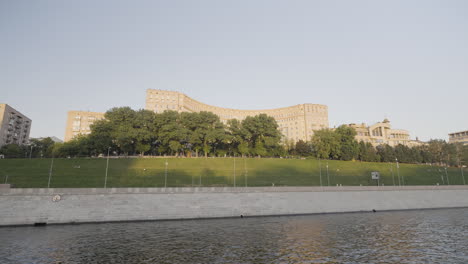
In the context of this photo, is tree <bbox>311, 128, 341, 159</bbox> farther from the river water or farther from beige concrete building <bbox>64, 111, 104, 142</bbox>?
beige concrete building <bbox>64, 111, 104, 142</bbox>

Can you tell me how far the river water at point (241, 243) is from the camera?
19.0m

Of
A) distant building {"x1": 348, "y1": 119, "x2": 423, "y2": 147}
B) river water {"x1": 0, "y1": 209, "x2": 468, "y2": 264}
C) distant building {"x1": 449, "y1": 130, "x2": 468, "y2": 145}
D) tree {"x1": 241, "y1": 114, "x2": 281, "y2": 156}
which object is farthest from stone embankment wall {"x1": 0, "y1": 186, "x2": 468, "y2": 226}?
distant building {"x1": 449, "y1": 130, "x2": 468, "y2": 145}

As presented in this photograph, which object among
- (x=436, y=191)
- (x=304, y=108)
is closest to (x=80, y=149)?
(x=436, y=191)

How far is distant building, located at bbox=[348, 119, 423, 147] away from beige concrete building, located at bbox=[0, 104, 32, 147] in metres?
171

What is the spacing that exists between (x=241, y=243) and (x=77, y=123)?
148629 mm

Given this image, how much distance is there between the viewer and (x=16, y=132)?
124 m

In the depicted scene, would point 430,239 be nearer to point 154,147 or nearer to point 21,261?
point 21,261

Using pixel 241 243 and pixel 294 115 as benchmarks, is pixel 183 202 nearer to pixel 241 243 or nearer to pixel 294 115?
pixel 241 243

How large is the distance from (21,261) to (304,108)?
155m

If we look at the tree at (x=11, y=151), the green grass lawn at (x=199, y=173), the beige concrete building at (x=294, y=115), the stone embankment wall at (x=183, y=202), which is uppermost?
the beige concrete building at (x=294, y=115)

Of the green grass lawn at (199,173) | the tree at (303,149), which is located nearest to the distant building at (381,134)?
the tree at (303,149)

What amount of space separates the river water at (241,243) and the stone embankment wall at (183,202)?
2.94 m

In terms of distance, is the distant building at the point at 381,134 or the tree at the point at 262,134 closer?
the tree at the point at 262,134

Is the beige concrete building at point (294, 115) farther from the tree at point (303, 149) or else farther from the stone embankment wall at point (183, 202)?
the stone embankment wall at point (183, 202)
